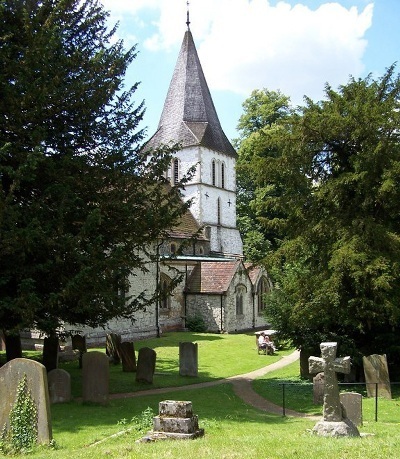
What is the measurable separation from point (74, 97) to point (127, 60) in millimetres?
2572

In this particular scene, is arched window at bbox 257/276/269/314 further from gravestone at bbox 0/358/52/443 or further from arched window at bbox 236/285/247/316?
gravestone at bbox 0/358/52/443

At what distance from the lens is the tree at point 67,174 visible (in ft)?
41.4

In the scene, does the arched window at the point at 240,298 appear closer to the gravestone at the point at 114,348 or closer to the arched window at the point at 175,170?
the arched window at the point at 175,170

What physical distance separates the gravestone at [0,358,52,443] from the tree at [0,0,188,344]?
3.02 metres

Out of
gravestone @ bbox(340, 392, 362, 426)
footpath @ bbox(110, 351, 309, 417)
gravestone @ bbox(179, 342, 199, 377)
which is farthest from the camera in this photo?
gravestone @ bbox(179, 342, 199, 377)

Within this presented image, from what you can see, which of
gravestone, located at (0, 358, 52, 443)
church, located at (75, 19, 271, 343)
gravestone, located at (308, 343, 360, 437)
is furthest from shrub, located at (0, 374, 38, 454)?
church, located at (75, 19, 271, 343)

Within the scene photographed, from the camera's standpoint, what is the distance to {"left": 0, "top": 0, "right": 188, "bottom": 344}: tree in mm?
12625

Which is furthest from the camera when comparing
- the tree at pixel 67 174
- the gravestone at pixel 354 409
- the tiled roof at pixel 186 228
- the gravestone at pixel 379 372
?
the tiled roof at pixel 186 228

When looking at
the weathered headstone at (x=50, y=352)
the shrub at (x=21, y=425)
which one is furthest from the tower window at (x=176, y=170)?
the shrub at (x=21, y=425)

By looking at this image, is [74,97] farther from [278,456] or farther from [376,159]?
→ [278,456]

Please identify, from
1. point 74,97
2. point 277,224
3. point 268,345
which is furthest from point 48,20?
point 268,345

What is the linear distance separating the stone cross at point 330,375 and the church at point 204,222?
2396 centimetres

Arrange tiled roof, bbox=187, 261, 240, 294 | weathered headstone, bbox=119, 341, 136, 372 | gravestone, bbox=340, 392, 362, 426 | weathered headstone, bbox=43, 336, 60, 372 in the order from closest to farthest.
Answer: gravestone, bbox=340, 392, 362, 426, weathered headstone, bbox=43, 336, 60, 372, weathered headstone, bbox=119, 341, 136, 372, tiled roof, bbox=187, 261, 240, 294

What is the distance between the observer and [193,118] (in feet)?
149
